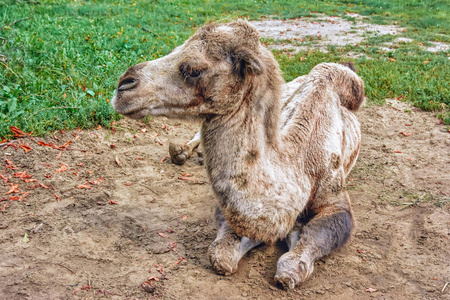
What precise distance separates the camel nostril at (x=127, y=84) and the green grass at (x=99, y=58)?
103 centimetres

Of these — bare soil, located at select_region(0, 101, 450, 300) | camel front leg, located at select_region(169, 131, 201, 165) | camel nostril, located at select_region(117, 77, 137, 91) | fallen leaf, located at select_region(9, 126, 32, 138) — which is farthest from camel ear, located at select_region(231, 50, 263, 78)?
fallen leaf, located at select_region(9, 126, 32, 138)

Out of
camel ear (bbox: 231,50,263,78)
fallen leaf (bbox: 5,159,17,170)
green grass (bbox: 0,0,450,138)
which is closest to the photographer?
camel ear (bbox: 231,50,263,78)

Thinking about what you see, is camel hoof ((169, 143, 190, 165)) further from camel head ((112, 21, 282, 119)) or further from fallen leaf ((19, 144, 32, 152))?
camel head ((112, 21, 282, 119))

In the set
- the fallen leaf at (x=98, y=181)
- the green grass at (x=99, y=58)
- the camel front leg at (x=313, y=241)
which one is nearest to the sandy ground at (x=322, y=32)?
the green grass at (x=99, y=58)

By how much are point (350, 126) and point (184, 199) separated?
1.96m

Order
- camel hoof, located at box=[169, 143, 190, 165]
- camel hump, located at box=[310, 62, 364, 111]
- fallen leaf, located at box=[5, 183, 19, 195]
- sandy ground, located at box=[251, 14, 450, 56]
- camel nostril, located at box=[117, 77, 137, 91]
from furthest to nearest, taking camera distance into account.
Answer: sandy ground, located at box=[251, 14, 450, 56] → camel hoof, located at box=[169, 143, 190, 165] → camel hump, located at box=[310, 62, 364, 111] → fallen leaf, located at box=[5, 183, 19, 195] → camel nostril, located at box=[117, 77, 137, 91]

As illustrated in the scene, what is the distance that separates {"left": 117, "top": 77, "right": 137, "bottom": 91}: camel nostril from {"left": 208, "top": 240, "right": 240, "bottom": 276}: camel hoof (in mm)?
1477

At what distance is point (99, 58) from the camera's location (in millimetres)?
7344

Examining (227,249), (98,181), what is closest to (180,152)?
(98,181)

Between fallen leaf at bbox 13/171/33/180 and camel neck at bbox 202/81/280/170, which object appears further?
fallen leaf at bbox 13/171/33/180

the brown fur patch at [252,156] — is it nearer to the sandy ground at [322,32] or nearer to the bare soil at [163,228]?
the bare soil at [163,228]

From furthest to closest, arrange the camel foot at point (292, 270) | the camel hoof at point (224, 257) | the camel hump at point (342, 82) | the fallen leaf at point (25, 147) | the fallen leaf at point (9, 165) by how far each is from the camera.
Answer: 1. the fallen leaf at point (25, 147)
2. the fallen leaf at point (9, 165)
3. the camel hump at point (342, 82)
4. the camel hoof at point (224, 257)
5. the camel foot at point (292, 270)

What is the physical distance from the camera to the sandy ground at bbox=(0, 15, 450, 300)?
3283 mm

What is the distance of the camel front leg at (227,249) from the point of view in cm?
341
